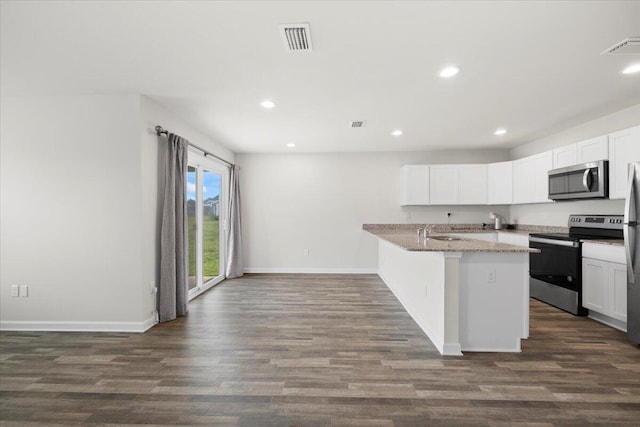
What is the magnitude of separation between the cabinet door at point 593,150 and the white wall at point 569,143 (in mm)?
356

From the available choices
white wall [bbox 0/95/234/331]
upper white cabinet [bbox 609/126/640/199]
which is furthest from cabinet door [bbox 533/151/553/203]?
white wall [bbox 0/95/234/331]

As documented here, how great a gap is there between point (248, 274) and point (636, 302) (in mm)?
5501

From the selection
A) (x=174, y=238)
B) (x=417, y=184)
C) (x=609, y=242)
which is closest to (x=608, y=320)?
(x=609, y=242)

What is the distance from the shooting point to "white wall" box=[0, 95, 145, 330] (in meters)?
3.30

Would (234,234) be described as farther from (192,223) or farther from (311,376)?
(311,376)

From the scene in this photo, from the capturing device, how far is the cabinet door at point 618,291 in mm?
3186

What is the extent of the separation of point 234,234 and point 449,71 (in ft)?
15.0

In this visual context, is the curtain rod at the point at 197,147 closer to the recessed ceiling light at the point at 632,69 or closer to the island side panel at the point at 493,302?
the island side panel at the point at 493,302

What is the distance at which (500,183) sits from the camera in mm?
5555

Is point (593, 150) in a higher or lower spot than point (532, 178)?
higher

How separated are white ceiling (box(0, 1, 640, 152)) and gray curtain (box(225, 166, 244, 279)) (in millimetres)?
1966

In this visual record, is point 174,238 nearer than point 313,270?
Yes

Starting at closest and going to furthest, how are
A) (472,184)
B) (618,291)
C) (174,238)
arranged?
(618,291)
(174,238)
(472,184)

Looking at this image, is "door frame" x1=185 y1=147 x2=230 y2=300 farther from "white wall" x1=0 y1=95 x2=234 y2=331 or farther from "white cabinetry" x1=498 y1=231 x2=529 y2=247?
"white cabinetry" x1=498 y1=231 x2=529 y2=247
